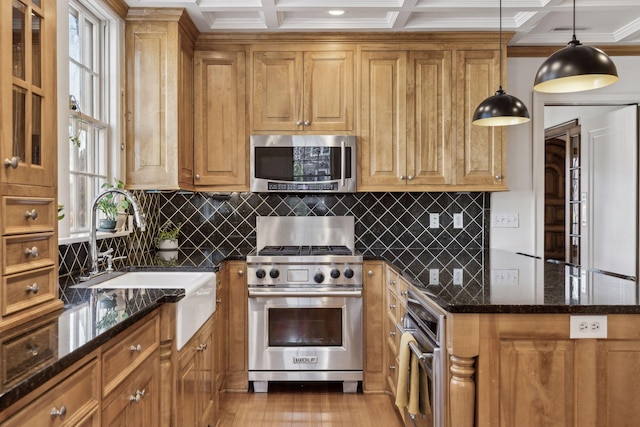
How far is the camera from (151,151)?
2908 mm

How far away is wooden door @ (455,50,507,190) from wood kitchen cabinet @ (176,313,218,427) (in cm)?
200

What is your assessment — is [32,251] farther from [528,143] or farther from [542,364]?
[528,143]

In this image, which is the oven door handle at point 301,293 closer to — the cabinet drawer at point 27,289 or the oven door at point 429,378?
the oven door at point 429,378

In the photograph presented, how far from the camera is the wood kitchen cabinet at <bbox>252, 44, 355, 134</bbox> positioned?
3.26 meters

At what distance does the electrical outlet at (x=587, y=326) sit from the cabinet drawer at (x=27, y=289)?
1.72m

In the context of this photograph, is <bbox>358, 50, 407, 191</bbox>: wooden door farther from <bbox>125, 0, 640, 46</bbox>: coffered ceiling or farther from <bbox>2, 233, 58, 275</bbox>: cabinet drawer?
<bbox>2, 233, 58, 275</bbox>: cabinet drawer

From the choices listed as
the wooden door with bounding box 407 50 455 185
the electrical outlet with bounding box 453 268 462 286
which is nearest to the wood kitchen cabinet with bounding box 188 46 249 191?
the wooden door with bounding box 407 50 455 185

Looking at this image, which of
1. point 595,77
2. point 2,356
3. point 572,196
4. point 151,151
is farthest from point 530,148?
point 2,356

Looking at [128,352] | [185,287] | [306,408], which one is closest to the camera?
[128,352]

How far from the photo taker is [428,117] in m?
3.27

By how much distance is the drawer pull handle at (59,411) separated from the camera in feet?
3.39

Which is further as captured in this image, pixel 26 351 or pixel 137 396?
pixel 137 396

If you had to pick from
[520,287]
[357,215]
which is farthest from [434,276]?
[357,215]

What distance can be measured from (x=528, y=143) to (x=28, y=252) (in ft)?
10.9
